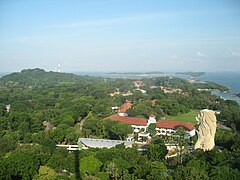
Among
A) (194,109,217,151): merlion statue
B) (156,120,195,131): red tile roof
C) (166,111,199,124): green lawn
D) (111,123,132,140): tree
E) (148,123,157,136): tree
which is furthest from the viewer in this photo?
(166,111,199,124): green lawn

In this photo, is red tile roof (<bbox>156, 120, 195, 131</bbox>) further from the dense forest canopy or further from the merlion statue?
the merlion statue

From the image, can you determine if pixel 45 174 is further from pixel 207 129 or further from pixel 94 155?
pixel 207 129

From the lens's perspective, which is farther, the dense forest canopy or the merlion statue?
the merlion statue

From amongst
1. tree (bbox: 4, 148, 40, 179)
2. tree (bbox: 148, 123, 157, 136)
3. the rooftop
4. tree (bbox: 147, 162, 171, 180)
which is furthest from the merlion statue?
tree (bbox: 4, 148, 40, 179)

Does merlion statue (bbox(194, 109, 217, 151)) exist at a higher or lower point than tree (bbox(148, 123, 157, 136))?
higher

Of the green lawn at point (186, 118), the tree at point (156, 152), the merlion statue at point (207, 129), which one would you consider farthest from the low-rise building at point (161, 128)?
the tree at point (156, 152)

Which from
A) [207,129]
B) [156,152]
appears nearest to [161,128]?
[207,129]

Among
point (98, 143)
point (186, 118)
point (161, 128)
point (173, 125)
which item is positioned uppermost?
point (173, 125)

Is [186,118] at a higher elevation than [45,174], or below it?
below
